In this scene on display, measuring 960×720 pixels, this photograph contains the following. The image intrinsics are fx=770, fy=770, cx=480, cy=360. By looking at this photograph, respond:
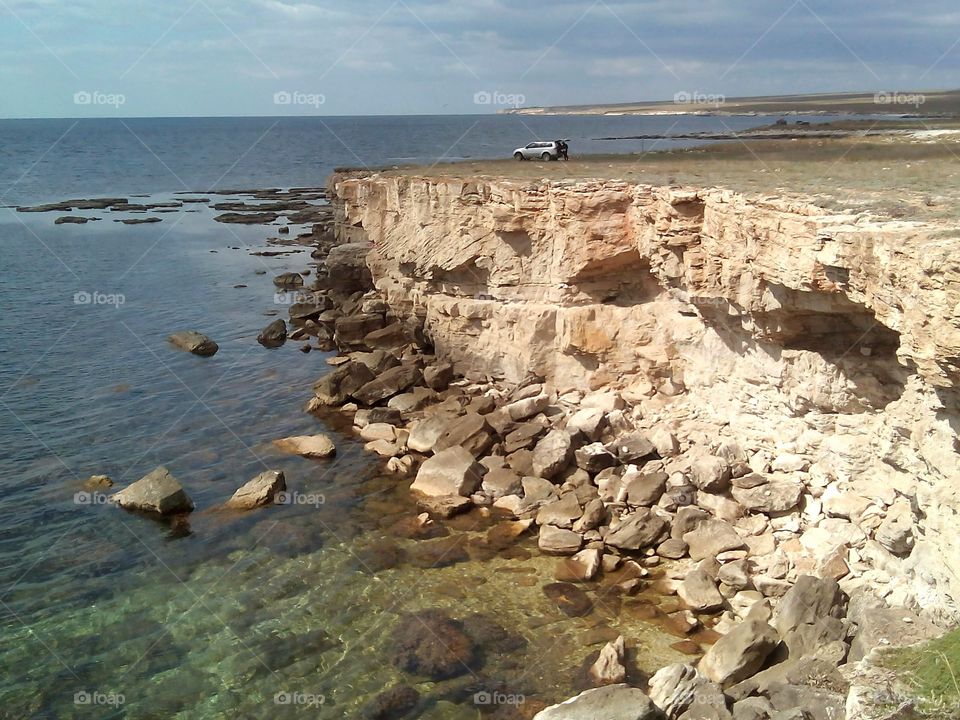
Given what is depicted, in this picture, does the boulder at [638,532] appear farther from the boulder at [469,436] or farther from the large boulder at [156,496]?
the large boulder at [156,496]

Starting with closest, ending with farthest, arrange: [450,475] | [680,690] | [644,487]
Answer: [680,690] < [644,487] < [450,475]

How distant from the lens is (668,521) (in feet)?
54.6

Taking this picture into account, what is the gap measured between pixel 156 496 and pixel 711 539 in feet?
41.5

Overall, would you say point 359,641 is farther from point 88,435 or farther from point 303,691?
point 88,435

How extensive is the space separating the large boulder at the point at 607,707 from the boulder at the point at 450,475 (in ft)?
25.2

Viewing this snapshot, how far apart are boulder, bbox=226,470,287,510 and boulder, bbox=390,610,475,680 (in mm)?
6033

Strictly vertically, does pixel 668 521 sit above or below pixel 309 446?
below

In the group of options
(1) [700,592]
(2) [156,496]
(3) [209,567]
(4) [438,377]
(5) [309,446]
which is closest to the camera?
(1) [700,592]

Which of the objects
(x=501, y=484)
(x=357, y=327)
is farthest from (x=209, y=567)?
(x=357, y=327)

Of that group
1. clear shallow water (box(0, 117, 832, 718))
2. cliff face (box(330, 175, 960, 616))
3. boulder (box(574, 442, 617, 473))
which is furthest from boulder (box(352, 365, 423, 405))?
boulder (box(574, 442, 617, 473))

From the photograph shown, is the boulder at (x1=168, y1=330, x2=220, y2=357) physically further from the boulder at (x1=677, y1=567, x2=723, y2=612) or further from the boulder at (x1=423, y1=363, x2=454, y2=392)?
the boulder at (x1=677, y1=567, x2=723, y2=612)

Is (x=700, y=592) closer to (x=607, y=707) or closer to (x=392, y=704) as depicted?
(x=607, y=707)

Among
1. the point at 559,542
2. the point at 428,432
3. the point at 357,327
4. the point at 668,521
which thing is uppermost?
the point at 357,327

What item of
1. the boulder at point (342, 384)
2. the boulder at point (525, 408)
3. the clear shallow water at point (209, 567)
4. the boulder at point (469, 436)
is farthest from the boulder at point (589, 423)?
the boulder at point (342, 384)
